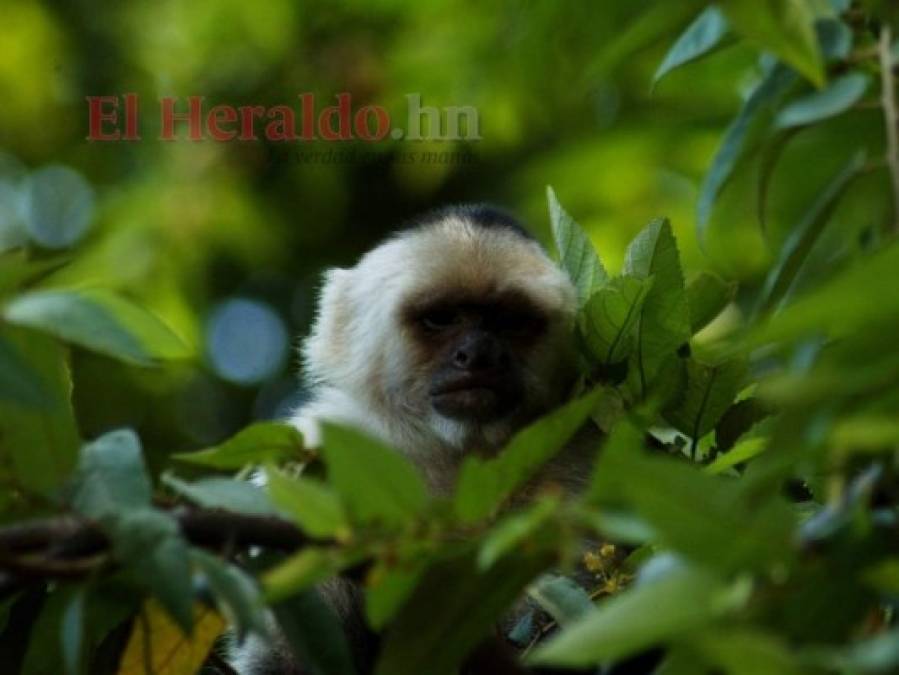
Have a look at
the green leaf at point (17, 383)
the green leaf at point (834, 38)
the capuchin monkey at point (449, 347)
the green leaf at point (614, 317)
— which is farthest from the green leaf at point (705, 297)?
the green leaf at point (17, 383)

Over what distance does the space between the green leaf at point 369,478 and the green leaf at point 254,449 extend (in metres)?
0.73

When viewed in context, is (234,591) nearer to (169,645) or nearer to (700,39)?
(169,645)

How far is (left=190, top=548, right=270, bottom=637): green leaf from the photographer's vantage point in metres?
2.16

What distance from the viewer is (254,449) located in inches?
115

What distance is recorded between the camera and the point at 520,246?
595 cm

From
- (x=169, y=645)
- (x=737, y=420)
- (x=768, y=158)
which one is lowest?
(x=169, y=645)

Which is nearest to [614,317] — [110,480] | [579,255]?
[579,255]

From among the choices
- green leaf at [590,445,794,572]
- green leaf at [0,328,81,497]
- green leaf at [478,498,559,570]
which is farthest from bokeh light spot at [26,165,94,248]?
green leaf at [590,445,794,572]

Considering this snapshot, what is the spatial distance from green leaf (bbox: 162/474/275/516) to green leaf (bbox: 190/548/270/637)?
0.14 m

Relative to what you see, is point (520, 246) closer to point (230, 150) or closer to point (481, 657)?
point (481, 657)

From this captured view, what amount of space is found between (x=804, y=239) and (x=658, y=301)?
1114 millimetres

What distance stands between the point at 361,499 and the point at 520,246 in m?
3.92

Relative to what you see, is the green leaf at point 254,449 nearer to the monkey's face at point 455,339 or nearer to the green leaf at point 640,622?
the green leaf at point 640,622

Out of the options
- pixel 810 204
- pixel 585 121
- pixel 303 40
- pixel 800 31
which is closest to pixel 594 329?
pixel 810 204
